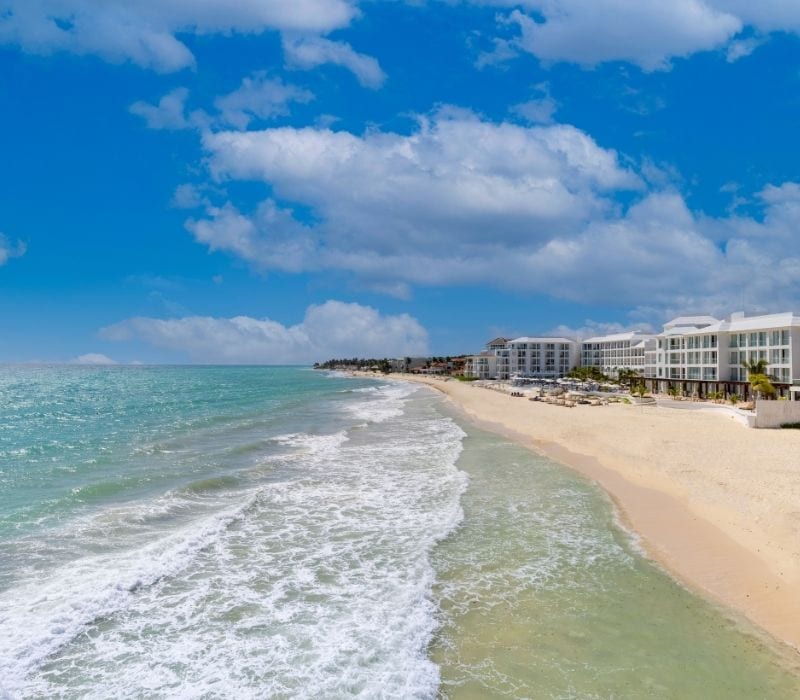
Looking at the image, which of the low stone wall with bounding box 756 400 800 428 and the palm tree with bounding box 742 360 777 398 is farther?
the palm tree with bounding box 742 360 777 398

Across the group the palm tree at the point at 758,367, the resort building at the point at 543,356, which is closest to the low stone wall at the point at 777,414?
the palm tree at the point at 758,367

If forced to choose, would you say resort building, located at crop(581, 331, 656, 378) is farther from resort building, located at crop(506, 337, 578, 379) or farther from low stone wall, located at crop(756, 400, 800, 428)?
low stone wall, located at crop(756, 400, 800, 428)

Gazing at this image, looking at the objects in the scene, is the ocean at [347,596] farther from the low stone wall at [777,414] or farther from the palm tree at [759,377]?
the palm tree at [759,377]

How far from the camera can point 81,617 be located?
10969 millimetres

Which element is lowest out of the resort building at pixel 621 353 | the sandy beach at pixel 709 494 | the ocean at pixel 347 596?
the ocean at pixel 347 596

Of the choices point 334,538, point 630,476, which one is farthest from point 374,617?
point 630,476

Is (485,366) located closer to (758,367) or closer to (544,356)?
(544,356)

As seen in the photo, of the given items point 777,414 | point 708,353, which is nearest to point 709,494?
point 777,414

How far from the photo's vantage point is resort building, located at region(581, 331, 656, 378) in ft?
293

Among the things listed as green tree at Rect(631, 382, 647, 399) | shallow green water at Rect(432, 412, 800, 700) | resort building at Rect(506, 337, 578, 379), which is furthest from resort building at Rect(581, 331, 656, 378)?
shallow green water at Rect(432, 412, 800, 700)

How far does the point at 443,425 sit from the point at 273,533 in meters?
29.2

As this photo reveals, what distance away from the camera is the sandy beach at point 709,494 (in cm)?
1205

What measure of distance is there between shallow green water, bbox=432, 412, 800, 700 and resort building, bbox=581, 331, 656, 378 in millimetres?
76090

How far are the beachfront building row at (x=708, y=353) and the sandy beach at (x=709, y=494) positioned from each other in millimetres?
18606
